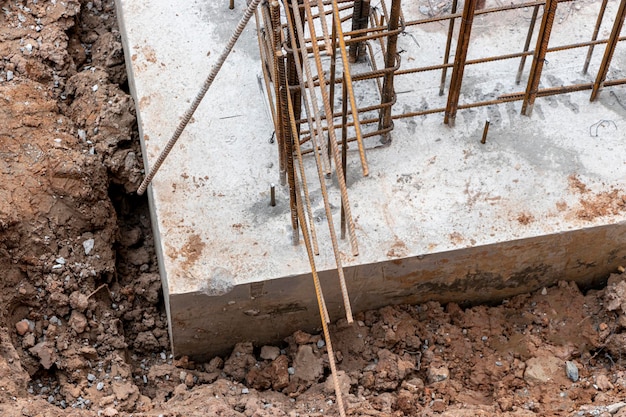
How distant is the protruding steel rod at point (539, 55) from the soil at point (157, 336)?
0.79m

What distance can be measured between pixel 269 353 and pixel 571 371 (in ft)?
6.73

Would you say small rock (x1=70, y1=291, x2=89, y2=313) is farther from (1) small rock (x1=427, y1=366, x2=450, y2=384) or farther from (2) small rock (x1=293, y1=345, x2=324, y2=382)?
(1) small rock (x1=427, y1=366, x2=450, y2=384)

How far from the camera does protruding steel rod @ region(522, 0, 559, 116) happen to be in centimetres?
565

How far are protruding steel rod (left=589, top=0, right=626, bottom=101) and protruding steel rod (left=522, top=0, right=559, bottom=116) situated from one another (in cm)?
45

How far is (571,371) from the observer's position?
5.66 metres

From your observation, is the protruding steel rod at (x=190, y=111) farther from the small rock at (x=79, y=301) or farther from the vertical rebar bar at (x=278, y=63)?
the small rock at (x=79, y=301)

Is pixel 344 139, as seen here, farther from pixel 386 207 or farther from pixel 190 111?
pixel 190 111

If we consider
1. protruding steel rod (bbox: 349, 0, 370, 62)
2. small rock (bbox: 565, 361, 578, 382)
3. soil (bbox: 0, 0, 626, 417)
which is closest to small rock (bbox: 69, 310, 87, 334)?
soil (bbox: 0, 0, 626, 417)

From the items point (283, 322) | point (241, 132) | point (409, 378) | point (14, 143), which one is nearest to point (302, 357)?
point (283, 322)

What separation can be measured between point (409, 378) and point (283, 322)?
935mm

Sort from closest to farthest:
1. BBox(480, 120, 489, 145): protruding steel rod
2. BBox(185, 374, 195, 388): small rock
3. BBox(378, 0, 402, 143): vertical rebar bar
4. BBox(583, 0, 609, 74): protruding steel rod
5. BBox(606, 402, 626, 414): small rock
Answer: BBox(606, 402, 626, 414): small rock < BBox(378, 0, 402, 143): vertical rebar bar < BBox(185, 374, 195, 388): small rock < BBox(480, 120, 489, 145): protruding steel rod < BBox(583, 0, 609, 74): protruding steel rod

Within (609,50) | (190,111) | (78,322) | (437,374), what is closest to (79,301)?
(78,322)

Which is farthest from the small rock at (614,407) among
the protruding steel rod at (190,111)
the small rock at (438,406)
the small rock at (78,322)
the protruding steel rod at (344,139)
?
the small rock at (78,322)

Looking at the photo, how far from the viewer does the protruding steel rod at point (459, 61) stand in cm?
559
